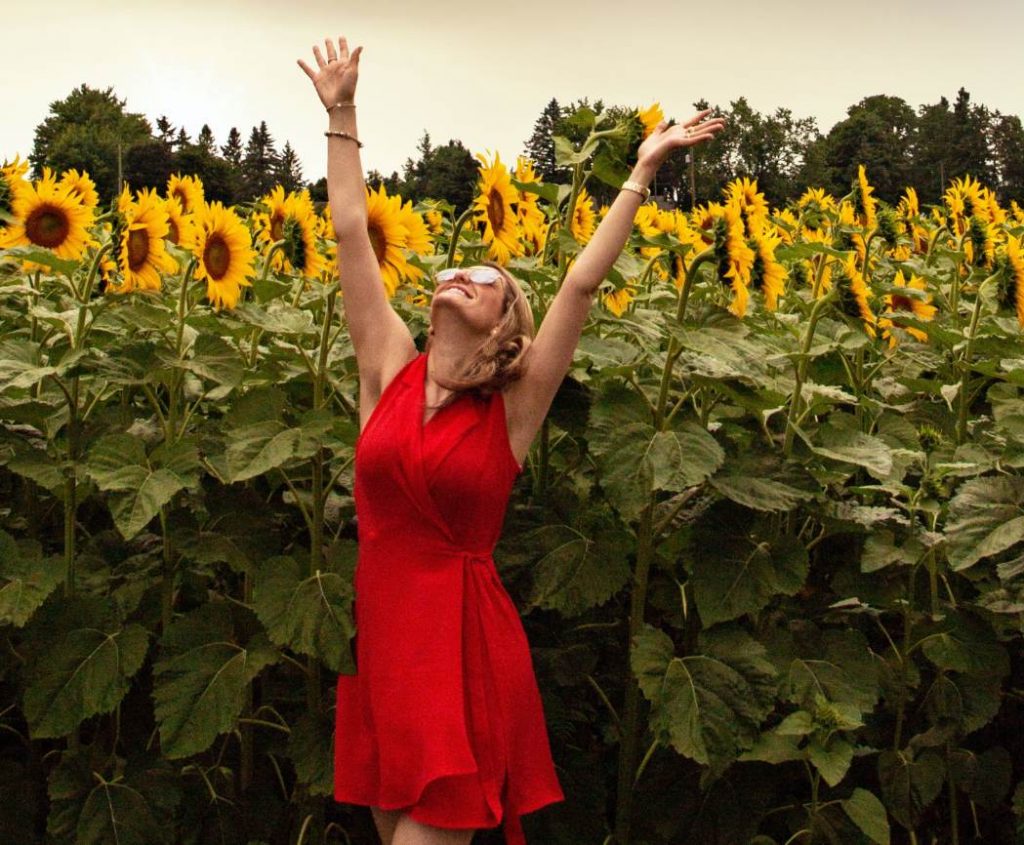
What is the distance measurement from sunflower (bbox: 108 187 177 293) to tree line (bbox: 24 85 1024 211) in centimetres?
68

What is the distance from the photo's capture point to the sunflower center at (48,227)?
3715mm

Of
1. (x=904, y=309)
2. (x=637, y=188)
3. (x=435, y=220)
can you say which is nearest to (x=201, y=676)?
(x=637, y=188)

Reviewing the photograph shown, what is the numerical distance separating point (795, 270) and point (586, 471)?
160 centimetres

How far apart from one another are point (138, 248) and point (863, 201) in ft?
10.1

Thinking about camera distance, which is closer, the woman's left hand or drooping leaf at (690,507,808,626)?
the woman's left hand

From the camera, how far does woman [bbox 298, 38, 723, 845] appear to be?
2.66 metres

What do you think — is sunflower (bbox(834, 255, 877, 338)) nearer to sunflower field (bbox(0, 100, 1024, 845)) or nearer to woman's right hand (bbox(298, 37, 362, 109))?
sunflower field (bbox(0, 100, 1024, 845))

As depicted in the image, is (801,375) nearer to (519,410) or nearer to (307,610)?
(519,410)

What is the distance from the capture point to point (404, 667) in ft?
8.86

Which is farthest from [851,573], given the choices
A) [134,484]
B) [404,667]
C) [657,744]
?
[134,484]

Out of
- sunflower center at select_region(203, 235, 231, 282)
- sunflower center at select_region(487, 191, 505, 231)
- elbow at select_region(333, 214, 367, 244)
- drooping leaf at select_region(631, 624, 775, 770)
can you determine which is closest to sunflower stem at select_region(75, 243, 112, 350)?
sunflower center at select_region(203, 235, 231, 282)

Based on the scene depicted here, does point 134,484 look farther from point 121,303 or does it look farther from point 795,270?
point 795,270

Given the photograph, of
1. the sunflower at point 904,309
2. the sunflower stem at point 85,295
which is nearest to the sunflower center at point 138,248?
the sunflower stem at point 85,295

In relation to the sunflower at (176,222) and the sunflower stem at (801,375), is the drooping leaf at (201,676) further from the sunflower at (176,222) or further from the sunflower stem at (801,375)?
the sunflower stem at (801,375)
